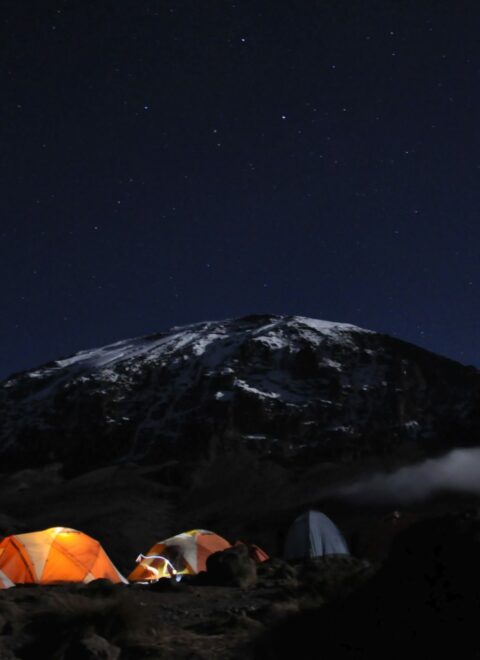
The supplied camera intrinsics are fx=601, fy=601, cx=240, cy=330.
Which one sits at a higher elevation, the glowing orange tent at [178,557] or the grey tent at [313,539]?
the glowing orange tent at [178,557]

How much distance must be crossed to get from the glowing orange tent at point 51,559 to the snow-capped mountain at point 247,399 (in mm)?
96670

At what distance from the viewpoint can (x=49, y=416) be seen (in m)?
134

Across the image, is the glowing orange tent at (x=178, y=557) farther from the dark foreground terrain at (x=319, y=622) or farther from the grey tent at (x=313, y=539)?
the dark foreground terrain at (x=319, y=622)

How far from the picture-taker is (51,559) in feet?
53.5

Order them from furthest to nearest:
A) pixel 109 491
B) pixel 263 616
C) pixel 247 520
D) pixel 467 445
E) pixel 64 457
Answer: pixel 64 457
pixel 467 445
pixel 109 491
pixel 247 520
pixel 263 616

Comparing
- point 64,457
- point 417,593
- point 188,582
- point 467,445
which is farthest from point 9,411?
point 417,593

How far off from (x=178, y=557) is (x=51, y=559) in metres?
7.92

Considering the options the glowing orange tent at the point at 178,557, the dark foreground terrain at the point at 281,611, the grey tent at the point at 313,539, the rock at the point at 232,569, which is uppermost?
the dark foreground terrain at the point at 281,611

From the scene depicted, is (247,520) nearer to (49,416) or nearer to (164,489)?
(164,489)

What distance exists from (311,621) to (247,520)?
64830 millimetres

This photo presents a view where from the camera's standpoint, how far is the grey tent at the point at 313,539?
85.5 feet

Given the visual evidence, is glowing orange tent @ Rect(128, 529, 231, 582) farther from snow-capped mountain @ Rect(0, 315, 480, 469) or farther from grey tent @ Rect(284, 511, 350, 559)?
snow-capped mountain @ Rect(0, 315, 480, 469)

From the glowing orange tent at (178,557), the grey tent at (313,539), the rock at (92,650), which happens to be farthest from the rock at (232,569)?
the grey tent at (313,539)

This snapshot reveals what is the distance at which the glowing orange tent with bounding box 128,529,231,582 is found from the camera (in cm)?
2130
